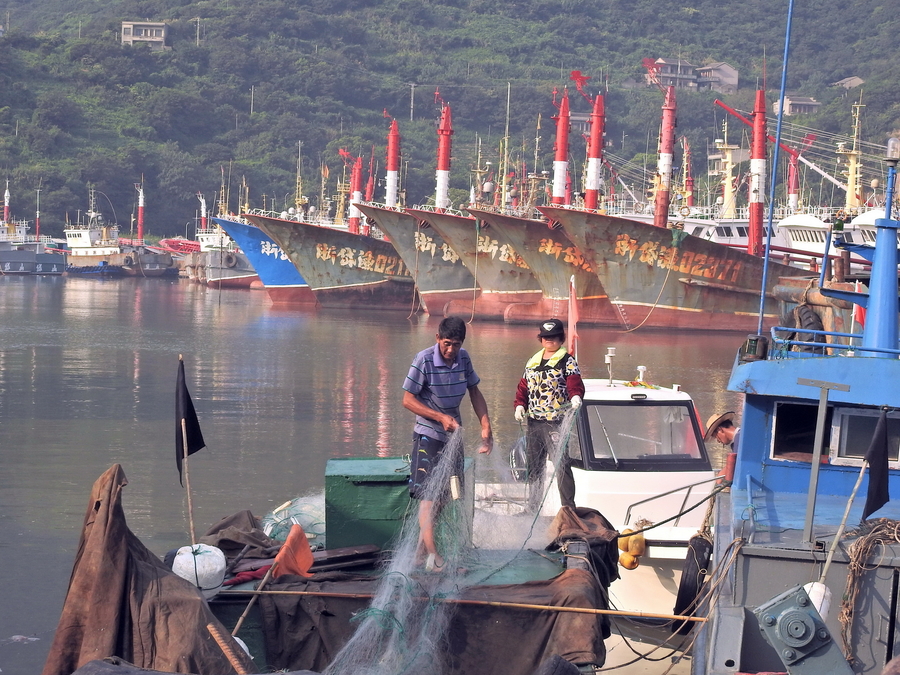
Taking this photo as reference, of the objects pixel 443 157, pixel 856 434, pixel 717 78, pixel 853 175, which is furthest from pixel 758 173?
pixel 717 78

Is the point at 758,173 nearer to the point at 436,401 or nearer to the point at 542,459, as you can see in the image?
the point at 542,459

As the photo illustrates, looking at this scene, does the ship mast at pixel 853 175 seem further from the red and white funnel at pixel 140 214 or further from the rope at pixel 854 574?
the red and white funnel at pixel 140 214

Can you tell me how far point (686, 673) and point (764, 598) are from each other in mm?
1821

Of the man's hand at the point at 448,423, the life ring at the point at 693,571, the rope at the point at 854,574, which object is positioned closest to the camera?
the rope at the point at 854,574

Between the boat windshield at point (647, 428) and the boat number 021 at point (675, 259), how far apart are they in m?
27.2

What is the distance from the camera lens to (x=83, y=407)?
55.6 ft

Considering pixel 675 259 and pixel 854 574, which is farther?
pixel 675 259

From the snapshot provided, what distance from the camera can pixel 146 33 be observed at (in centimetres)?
13875

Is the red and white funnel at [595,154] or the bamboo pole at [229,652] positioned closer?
the bamboo pole at [229,652]

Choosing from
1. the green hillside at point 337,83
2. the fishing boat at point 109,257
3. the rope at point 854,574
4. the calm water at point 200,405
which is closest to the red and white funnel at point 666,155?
the calm water at point 200,405

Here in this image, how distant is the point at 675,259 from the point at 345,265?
51.6 ft

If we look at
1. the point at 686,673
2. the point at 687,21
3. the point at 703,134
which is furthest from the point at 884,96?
the point at 686,673

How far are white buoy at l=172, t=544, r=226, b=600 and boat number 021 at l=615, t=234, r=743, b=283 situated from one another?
30.5 meters

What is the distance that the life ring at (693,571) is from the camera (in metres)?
7.42
